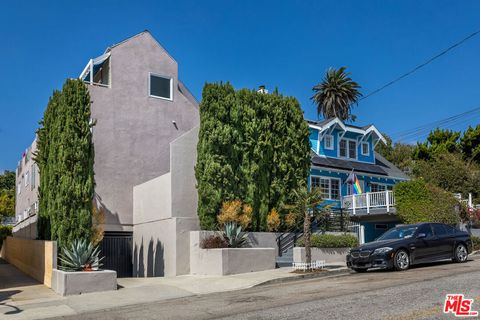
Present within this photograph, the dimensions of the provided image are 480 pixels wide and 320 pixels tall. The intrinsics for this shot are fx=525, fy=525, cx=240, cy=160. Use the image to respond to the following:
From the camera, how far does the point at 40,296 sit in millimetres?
14836

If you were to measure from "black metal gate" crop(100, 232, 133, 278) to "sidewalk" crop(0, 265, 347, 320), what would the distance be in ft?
19.0

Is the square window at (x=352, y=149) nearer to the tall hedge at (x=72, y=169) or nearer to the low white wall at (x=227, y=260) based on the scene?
the low white wall at (x=227, y=260)

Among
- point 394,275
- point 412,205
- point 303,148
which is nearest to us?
point 394,275

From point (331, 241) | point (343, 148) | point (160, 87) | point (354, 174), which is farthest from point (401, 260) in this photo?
point (343, 148)

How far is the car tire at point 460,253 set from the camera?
17.3m

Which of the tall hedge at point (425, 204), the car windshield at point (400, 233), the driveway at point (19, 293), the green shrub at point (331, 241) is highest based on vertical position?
the tall hedge at point (425, 204)

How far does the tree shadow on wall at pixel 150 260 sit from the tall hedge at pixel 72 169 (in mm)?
5297

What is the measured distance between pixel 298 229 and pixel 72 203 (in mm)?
10344

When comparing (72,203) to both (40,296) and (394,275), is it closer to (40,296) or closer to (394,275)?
(40,296)

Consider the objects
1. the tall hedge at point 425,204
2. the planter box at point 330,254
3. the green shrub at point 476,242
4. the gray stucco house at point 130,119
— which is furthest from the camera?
the tall hedge at point 425,204

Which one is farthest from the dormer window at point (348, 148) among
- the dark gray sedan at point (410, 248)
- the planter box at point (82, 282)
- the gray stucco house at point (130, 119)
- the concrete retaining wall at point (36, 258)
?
the planter box at point (82, 282)

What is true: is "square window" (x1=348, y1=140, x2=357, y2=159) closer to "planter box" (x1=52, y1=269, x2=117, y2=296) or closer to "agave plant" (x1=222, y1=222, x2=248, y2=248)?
"agave plant" (x1=222, y1=222, x2=248, y2=248)

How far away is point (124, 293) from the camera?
14.8m

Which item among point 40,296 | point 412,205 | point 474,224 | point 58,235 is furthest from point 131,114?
point 474,224
